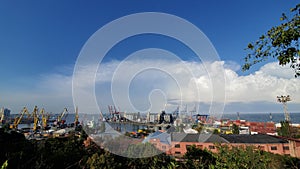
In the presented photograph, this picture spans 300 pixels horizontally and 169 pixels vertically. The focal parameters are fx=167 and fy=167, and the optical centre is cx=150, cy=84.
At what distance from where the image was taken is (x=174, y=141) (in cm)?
1747

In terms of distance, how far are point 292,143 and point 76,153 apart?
A: 16229 mm

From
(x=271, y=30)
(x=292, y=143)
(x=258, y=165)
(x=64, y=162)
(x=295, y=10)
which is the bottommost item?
(x=292, y=143)

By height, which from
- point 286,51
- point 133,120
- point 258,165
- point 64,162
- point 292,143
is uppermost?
point 286,51

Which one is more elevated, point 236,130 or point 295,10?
point 295,10

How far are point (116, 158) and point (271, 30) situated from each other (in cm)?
559

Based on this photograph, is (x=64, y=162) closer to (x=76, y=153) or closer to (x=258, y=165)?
(x=76, y=153)

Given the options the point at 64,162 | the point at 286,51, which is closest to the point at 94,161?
the point at 64,162

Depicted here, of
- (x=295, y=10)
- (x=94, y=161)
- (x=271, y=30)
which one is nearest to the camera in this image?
(x=295, y=10)

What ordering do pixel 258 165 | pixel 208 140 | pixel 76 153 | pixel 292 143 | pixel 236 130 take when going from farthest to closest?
1. pixel 236 130
2. pixel 208 140
3. pixel 292 143
4. pixel 76 153
5. pixel 258 165

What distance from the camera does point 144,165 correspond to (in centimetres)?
547

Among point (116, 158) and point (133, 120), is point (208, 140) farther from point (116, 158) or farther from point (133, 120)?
point (133, 120)

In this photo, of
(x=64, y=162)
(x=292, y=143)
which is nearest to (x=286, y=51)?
(x=64, y=162)

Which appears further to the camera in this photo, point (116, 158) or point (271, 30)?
point (116, 158)

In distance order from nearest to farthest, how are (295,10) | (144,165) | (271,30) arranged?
(295,10), (271,30), (144,165)
